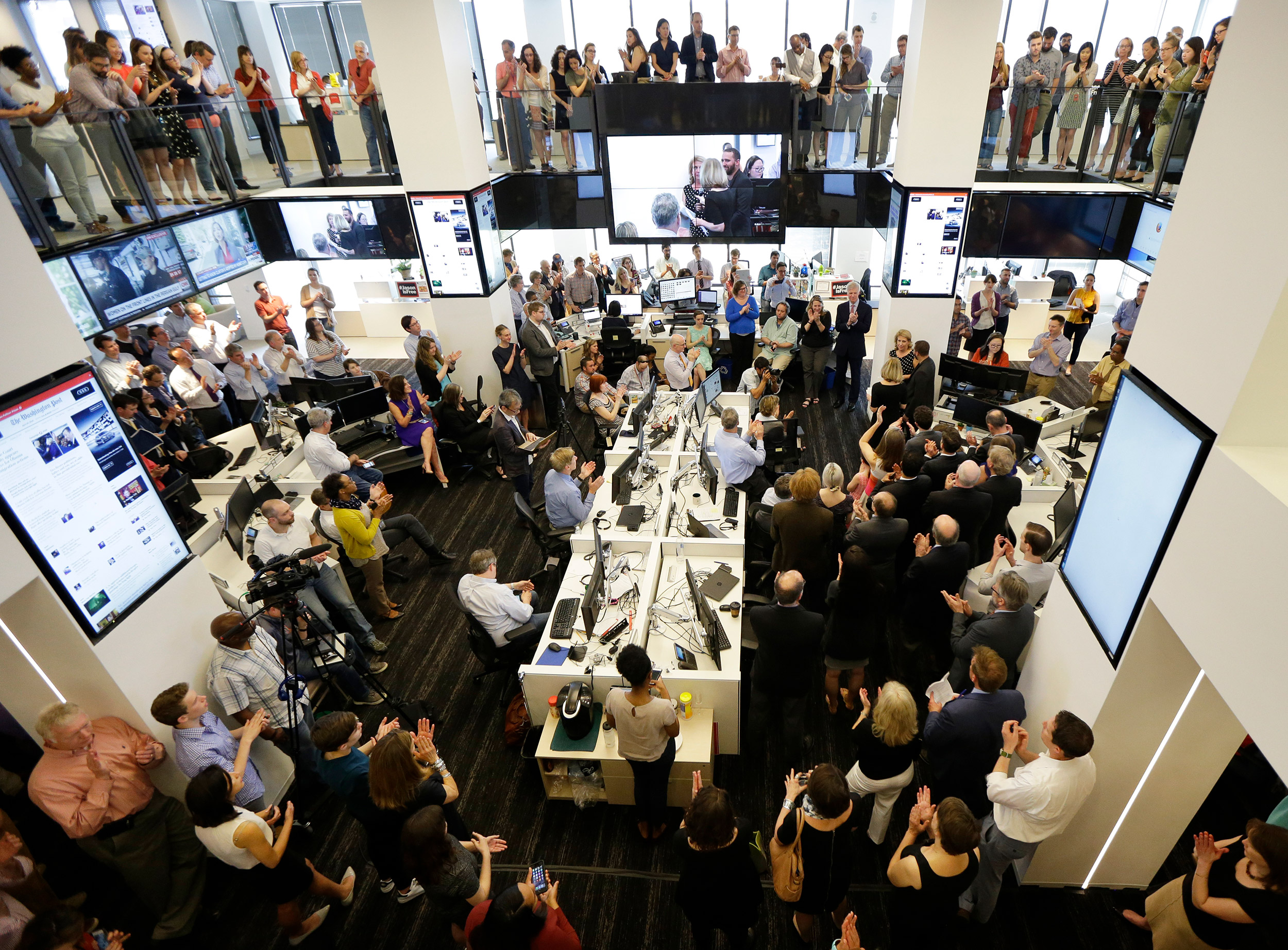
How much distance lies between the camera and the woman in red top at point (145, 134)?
754cm

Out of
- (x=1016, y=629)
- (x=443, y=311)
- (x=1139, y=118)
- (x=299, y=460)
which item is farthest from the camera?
(x=443, y=311)

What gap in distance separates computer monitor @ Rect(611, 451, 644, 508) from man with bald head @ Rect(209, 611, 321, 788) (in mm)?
2853

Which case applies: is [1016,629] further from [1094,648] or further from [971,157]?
[971,157]

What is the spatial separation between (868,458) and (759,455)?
99cm

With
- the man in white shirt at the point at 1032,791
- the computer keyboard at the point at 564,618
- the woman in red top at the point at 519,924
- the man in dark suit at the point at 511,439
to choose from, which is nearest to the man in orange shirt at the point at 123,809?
the woman in red top at the point at 519,924

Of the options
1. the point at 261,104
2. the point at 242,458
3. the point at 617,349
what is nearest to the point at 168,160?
the point at 261,104

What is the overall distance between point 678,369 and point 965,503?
4032 mm

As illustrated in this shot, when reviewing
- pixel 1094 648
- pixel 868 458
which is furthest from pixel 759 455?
pixel 1094 648

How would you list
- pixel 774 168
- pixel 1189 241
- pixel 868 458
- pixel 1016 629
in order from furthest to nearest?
1. pixel 774 168
2. pixel 868 458
3. pixel 1016 629
4. pixel 1189 241

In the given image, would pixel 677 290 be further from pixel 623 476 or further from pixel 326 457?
pixel 326 457

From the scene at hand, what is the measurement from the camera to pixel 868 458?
6105mm

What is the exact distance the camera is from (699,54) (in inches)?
396

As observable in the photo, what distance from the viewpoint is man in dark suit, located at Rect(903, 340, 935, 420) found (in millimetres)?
7336

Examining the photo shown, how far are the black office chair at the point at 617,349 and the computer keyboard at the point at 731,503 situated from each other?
12.9 ft
